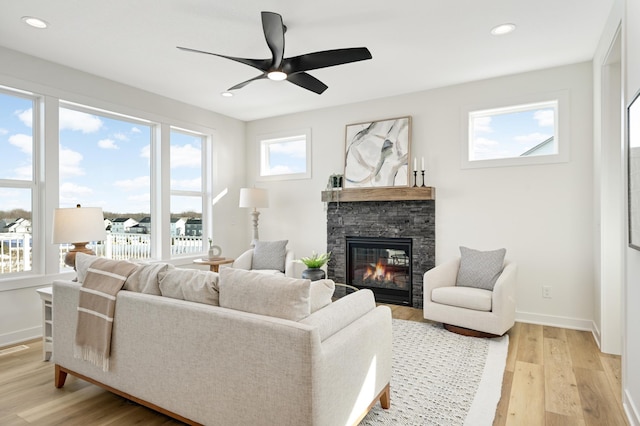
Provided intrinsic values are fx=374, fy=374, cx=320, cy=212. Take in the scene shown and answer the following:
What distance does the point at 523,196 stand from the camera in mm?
4027

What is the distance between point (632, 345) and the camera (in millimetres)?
2037

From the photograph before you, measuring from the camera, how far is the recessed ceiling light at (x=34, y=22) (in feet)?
9.39

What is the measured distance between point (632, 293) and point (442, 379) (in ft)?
A: 4.13

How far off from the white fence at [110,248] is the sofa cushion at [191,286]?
92.6 inches

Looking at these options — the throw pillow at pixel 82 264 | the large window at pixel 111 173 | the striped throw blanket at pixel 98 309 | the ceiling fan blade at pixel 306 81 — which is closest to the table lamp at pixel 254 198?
the large window at pixel 111 173

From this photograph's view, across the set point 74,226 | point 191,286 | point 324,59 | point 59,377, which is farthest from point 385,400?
point 74,226

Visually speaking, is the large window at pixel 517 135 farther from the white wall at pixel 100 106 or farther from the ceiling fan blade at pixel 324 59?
the white wall at pixel 100 106

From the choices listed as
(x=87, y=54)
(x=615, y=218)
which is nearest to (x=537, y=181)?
(x=615, y=218)

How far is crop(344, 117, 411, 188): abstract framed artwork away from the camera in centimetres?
466

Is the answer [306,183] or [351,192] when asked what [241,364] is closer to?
[351,192]

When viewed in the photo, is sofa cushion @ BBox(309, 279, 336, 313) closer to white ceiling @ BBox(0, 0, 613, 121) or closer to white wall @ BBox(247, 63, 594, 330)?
white ceiling @ BBox(0, 0, 613, 121)

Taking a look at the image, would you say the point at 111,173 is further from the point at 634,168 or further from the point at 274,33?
the point at 634,168

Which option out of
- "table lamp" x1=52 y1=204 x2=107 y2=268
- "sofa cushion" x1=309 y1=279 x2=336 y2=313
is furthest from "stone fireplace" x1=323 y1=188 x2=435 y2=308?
"table lamp" x1=52 y1=204 x2=107 y2=268

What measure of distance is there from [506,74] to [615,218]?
1.89 m
